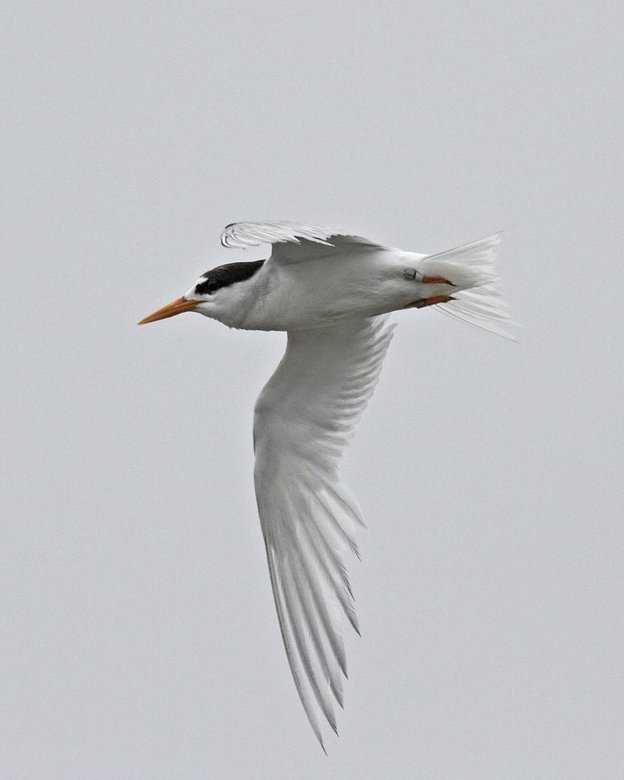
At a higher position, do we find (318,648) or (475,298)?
(475,298)

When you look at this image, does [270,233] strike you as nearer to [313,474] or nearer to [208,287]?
[208,287]

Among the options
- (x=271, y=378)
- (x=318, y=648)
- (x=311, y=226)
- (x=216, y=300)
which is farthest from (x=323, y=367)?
(x=311, y=226)

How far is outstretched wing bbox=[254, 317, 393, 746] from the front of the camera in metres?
10.3

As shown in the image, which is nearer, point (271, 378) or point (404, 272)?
point (404, 272)

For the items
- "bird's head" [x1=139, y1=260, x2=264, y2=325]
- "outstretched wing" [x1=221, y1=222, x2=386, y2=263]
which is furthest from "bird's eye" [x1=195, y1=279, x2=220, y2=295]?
"outstretched wing" [x1=221, y1=222, x2=386, y2=263]

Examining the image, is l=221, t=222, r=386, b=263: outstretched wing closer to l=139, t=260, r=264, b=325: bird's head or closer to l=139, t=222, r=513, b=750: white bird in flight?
l=139, t=222, r=513, b=750: white bird in flight

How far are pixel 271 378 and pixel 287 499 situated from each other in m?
0.81

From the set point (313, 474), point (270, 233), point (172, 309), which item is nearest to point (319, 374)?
point (313, 474)

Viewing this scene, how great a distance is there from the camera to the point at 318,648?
10.2 meters

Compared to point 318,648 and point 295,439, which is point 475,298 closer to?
point 295,439

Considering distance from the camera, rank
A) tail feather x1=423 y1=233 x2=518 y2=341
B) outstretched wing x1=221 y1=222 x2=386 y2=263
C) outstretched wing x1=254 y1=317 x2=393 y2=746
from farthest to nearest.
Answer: outstretched wing x1=254 y1=317 x2=393 y2=746
tail feather x1=423 y1=233 x2=518 y2=341
outstretched wing x1=221 y1=222 x2=386 y2=263

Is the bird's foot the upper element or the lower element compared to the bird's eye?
lower

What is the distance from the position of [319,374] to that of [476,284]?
1553mm

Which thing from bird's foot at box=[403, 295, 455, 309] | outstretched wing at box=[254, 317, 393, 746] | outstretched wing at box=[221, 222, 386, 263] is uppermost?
outstretched wing at box=[221, 222, 386, 263]
